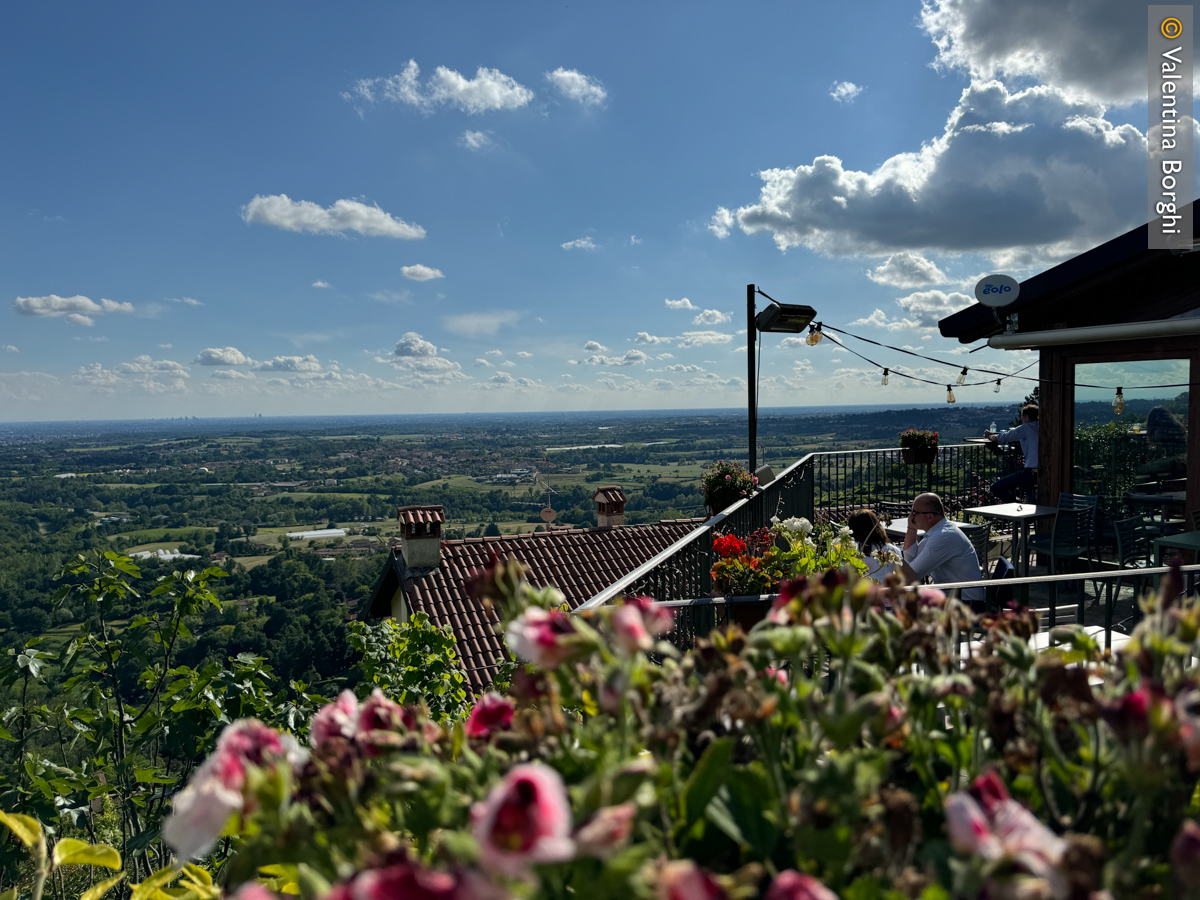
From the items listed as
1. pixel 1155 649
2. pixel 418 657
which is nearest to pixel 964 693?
pixel 1155 649

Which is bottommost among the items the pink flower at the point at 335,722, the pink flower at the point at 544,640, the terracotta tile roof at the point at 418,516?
the terracotta tile roof at the point at 418,516

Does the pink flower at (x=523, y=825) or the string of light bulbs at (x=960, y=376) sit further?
the string of light bulbs at (x=960, y=376)

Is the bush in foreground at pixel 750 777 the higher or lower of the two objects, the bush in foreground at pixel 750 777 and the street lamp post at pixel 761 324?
the lower

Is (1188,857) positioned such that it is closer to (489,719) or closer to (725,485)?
(489,719)

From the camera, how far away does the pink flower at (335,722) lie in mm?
833

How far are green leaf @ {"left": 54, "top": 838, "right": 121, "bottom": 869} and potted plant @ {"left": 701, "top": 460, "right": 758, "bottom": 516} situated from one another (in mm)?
5637

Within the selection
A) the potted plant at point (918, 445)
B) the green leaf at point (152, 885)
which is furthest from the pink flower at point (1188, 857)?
the potted plant at point (918, 445)

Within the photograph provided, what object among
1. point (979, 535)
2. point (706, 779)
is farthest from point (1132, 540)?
point (706, 779)

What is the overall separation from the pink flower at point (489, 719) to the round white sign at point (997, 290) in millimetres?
7164

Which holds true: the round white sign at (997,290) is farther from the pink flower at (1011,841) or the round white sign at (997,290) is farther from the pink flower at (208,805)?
the pink flower at (208,805)

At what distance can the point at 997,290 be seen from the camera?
6672 mm

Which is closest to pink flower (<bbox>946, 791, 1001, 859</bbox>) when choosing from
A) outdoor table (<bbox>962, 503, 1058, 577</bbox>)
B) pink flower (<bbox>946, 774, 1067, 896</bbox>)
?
pink flower (<bbox>946, 774, 1067, 896</bbox>)

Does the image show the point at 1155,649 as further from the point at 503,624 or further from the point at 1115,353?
the point at 1115,353

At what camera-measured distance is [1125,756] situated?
64cm
